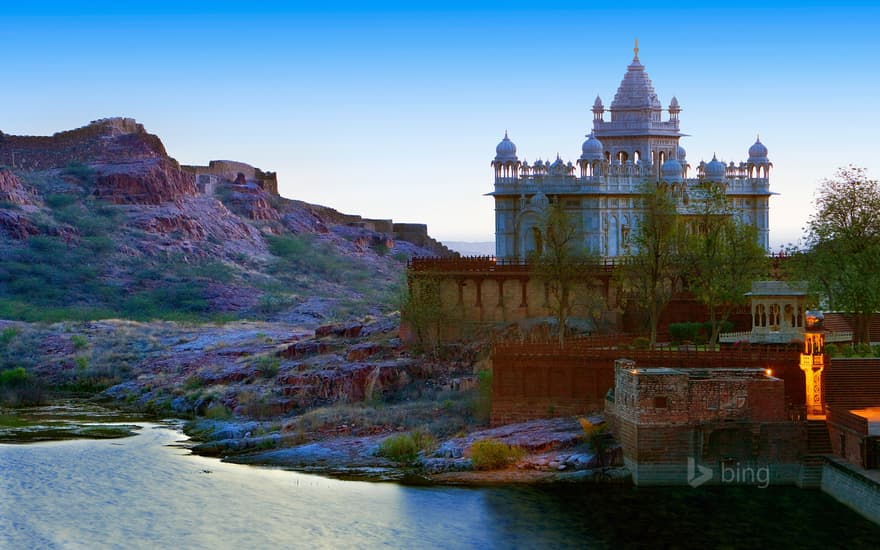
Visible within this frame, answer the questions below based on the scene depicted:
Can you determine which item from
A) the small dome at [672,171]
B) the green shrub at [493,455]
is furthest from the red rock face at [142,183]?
the green shrub at [493,455]

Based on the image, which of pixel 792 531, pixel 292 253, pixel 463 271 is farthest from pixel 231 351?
pixel 292 253

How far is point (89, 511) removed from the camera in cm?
5100

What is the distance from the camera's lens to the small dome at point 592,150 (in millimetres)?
84625

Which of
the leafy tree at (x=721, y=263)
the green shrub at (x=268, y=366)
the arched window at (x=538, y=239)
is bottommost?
the green shrub at (x=268, y=366)

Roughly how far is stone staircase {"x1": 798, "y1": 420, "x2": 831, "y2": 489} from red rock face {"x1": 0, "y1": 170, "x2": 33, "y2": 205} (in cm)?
9362

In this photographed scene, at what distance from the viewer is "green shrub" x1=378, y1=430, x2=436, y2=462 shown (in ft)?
189

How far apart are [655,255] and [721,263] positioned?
9.49ft

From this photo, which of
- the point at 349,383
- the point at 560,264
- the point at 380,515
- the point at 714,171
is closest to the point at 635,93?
the point at 714,171

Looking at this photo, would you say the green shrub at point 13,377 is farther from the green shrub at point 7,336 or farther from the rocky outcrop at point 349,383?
the rocky outcrop at point 349,383

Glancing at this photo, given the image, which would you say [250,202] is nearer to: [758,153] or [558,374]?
[758,153]

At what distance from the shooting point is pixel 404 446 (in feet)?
190

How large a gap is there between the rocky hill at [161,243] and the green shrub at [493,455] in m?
42.0

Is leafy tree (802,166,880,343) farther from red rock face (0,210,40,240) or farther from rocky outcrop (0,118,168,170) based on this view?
rocky outcrop (0,118,168,170)

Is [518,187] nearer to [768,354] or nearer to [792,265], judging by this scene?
[792,265]
